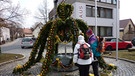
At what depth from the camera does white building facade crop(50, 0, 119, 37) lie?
20984 mm

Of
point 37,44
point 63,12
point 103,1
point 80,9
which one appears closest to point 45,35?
point 37,44

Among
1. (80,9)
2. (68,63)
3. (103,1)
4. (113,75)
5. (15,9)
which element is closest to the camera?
(113,75)

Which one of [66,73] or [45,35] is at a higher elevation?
[45,35]

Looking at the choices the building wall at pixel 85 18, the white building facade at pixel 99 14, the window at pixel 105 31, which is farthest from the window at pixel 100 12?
the window at pixel 105 31

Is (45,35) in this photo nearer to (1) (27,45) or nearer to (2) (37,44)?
(2) (37,44)

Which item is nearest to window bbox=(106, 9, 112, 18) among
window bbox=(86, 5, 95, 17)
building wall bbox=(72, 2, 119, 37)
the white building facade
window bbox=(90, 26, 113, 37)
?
the white building facade

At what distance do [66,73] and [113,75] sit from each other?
80.9 inches

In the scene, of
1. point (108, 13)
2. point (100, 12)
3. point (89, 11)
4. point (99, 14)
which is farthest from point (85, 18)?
point (108, 13)

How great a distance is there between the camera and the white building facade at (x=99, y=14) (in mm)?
20984

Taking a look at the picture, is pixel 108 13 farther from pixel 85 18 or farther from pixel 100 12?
pixel 85 18

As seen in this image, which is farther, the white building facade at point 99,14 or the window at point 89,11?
the window at point 89,11

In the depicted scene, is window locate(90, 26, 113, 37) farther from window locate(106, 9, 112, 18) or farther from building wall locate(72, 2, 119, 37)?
window locate(106, 9, 112, 18)

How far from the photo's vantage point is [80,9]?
68.9 feet

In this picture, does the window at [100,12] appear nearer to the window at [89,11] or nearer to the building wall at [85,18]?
the window at [89,11]
